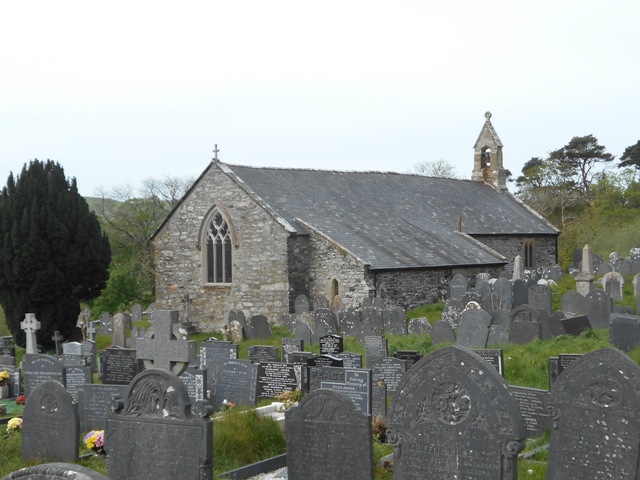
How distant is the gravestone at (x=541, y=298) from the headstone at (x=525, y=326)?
3806 mm

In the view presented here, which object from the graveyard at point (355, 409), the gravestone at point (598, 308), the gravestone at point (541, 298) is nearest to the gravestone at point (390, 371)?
the graveyard at point (355, 409)

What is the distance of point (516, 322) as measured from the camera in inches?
674

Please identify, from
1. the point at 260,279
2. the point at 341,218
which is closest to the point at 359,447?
the point at 260,279

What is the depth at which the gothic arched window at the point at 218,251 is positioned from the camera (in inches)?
1055

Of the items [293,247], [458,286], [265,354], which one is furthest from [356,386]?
[458,286]

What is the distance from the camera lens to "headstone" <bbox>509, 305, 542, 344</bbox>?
16.8 m

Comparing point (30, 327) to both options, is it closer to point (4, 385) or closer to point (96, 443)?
point (4, 385)

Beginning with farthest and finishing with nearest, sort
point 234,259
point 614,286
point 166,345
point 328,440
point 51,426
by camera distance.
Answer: point 234,259 < point 614,286 < point 166,345 < point 51,426 < point 328,440

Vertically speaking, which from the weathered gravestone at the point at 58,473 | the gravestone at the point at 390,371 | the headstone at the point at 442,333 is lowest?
the gravestone at the point at 390,371

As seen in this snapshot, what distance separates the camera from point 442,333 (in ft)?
58.6

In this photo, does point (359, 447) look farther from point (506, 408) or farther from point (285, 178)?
point (285, 178)

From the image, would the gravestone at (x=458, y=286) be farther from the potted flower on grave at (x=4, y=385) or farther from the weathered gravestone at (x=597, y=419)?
the weathered gravestone at (x=597, y=419)

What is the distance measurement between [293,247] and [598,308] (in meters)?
9.65

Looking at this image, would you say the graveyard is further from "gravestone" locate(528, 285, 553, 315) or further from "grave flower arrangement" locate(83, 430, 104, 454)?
"gravestone" locate(528, 285, 553, 315)
